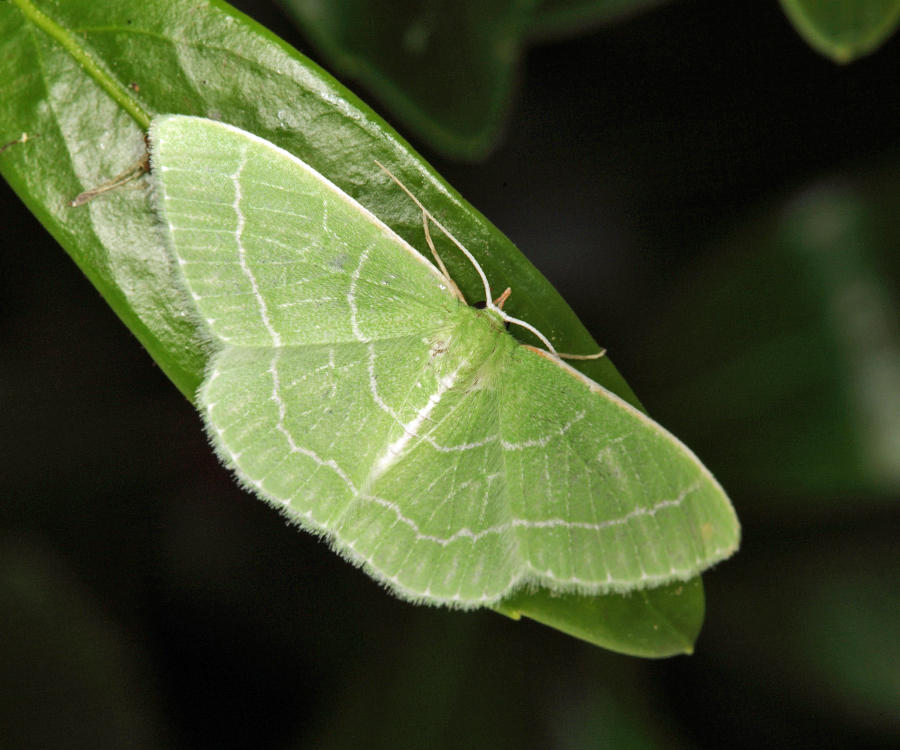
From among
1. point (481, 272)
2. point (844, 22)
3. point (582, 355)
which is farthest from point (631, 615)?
point (844, 22)

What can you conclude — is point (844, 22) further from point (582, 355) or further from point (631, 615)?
point (631, 615)

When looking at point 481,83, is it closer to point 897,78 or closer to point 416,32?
point 416,32

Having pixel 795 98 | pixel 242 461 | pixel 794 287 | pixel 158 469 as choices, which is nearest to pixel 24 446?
pixel 158 469

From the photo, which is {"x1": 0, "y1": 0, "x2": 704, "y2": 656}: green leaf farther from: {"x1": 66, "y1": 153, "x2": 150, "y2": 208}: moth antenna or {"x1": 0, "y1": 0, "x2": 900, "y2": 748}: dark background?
{"x1": 0, "y1": 0, "x2": 900, "y2": 748}: dark background

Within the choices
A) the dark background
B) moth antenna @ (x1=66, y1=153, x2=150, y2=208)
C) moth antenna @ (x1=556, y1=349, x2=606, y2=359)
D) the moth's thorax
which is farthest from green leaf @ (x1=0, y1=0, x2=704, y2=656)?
the dark background

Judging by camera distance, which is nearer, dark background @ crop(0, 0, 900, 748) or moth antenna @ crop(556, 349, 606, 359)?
moth antenna @ crop(556, 349, 606, 359)

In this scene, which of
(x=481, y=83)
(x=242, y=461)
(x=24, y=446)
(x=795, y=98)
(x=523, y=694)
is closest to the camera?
(x=242, y=461)
